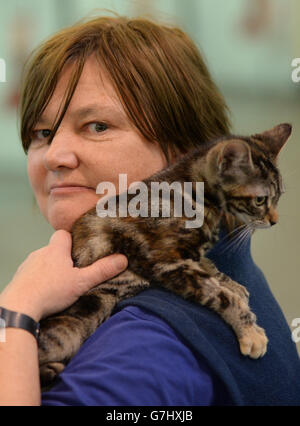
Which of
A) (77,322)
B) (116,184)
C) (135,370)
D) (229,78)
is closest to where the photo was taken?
(135,370)

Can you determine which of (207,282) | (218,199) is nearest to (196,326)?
(207,282)

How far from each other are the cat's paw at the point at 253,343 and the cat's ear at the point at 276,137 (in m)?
0.31

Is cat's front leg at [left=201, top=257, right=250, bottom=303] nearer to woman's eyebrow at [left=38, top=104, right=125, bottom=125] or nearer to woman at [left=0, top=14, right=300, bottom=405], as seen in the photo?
woman at [left=0, top=14, right=300, bottom=405]

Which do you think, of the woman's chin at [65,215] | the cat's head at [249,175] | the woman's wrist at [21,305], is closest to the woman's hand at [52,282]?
the woman's wrist at [21,305]

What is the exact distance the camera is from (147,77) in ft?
3.02

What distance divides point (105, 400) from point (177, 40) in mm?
650

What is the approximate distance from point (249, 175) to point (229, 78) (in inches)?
11.9

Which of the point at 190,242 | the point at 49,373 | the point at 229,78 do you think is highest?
the point at 229,78

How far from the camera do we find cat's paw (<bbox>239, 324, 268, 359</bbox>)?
0.79 m

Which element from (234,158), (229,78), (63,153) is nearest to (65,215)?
(63,153)

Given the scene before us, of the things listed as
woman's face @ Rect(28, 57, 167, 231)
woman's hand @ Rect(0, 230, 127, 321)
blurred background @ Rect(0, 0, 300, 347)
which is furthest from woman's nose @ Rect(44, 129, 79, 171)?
blurred background @ Rect(0, 0, 300, 347)

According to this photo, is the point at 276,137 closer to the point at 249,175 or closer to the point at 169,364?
the point at 249,175

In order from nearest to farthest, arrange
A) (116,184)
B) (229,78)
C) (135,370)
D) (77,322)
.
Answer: (135,370)
(77,322)
(116,184)
(229,78)

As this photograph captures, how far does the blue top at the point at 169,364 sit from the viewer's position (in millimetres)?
695
